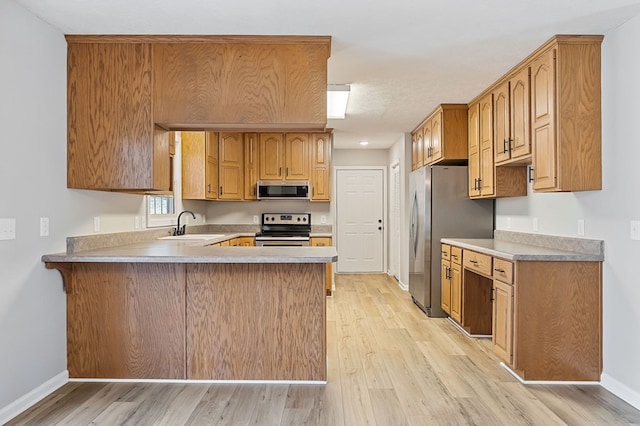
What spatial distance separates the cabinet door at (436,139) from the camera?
482 centimetres

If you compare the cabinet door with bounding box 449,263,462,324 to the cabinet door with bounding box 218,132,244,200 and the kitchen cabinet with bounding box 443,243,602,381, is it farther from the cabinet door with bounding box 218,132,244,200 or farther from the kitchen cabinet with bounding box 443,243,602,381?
the cabinet door with bounding box 218,132,244,200

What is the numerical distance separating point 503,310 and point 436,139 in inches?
92.3

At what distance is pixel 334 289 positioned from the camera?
249 inches

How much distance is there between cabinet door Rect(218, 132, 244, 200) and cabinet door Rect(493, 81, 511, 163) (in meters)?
3.28

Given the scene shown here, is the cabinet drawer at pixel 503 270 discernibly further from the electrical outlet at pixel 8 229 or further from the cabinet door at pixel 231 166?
the cabinet door at pixel 231 166

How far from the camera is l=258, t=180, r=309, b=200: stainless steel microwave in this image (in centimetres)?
596

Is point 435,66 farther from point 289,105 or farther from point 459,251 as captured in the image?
point 459,251

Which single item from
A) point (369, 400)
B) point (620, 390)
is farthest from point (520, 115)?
point (369, 400)

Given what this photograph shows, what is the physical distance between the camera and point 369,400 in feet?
8.73

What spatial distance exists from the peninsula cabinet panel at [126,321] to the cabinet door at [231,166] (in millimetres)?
2811

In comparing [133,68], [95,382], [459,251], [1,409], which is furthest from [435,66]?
[1,409]

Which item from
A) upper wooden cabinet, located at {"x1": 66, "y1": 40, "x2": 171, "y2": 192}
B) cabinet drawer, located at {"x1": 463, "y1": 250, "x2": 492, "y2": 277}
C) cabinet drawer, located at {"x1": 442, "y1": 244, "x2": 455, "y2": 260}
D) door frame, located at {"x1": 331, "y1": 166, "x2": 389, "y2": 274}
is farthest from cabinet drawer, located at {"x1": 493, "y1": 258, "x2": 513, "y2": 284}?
door frame, located at {"x1": 331, "y1": 166, "x2": 389, "y2": 274}

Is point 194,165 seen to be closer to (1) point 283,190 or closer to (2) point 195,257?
(1) point 283,190

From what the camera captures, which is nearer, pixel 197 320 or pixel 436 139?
pixel 197 320
